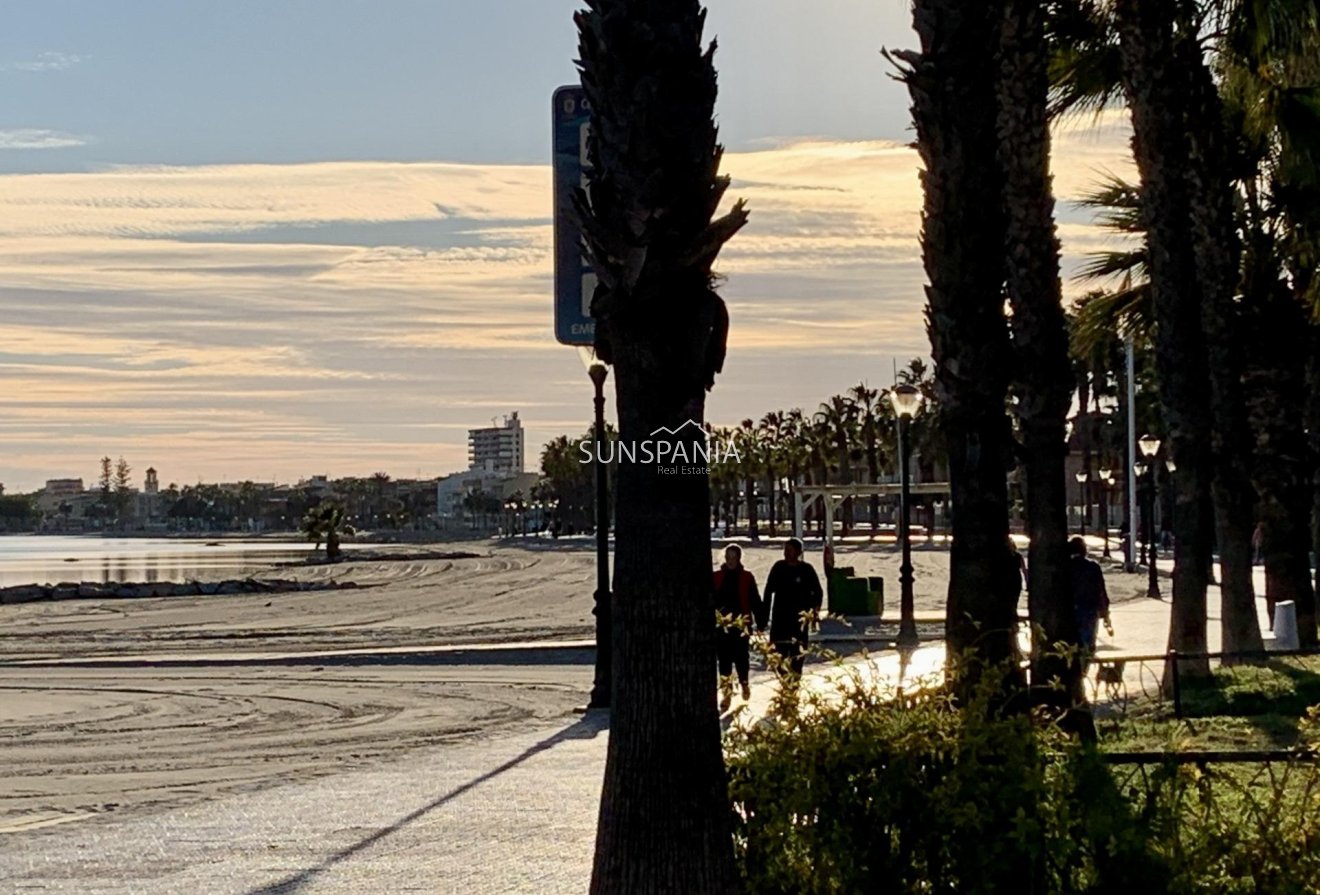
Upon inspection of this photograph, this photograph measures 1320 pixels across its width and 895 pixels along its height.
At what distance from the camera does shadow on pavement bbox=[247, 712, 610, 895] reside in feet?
30.2

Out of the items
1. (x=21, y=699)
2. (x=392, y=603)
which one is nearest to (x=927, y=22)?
(x=21, y=699)

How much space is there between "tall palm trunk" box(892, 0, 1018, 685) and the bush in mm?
3527

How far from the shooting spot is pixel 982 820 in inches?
266

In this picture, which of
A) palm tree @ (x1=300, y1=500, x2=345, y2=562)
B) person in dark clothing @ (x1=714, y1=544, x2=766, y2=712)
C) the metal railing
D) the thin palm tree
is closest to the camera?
the metal railing

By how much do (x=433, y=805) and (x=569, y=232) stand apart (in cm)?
397

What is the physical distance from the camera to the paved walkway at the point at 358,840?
364 inches

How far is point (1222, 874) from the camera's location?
22.2 ft

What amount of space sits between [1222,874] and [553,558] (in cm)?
9311

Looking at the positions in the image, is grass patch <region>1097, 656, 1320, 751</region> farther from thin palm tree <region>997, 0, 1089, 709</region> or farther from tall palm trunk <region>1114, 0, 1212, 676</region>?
thin palm tree <region>997, 0, 1089, 709</region>

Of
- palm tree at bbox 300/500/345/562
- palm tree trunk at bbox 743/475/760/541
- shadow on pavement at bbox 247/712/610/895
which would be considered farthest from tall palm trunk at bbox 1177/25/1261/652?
palm tree trunk at bbox 743/475/760/541

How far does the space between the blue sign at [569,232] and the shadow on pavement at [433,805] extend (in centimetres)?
324

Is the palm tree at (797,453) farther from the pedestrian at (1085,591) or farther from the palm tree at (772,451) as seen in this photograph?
the pedestrian at (1085,591)

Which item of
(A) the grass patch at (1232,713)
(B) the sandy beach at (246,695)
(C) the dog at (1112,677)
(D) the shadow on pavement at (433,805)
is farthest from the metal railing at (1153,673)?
(B) the sandy beach at (246,695)

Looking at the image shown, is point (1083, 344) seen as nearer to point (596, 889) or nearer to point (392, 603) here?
point (596, 889)
